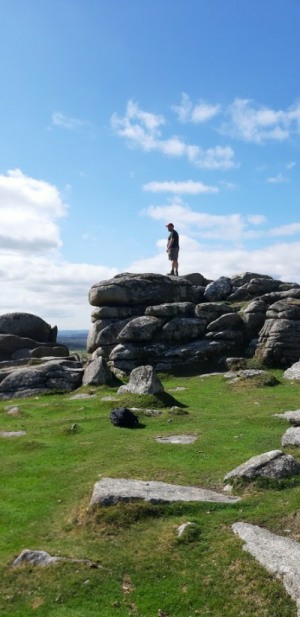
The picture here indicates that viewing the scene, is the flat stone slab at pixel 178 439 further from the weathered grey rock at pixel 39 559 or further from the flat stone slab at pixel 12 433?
the weathered grey rock at pixel 39 559

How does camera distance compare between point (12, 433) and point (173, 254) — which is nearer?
point (12, 433)

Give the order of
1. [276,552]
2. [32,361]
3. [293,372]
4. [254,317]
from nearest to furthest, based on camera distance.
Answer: [276,552], [293,372], [32,361], [254,317]

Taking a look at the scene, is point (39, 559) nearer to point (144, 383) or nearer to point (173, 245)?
point (144, 383)

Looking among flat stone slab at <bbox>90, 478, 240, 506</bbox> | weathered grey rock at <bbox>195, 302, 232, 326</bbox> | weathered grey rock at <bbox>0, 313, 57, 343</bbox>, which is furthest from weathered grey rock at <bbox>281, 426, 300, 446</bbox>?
weathered grey rock at <bbox>0, 313, 57, 343</bbox>

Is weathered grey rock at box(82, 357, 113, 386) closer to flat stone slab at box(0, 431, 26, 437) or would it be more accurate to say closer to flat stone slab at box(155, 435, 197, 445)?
flat stone slab at box(0, 431, 26, 437)

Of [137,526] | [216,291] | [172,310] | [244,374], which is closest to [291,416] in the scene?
[244,374]

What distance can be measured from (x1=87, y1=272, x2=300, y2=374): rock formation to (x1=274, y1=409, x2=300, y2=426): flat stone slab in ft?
62.9

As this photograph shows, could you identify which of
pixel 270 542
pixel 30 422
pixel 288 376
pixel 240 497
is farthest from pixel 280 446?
pixel 288 376

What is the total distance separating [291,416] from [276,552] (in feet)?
55.0

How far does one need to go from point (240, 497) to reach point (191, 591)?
569 cm

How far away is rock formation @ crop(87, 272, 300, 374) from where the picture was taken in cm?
5456

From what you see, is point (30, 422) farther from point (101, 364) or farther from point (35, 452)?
point (101, 364)

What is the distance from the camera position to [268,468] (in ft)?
71.2

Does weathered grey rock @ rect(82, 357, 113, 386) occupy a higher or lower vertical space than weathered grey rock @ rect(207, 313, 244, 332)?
lower
